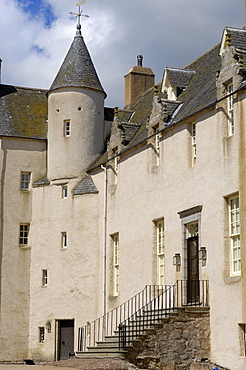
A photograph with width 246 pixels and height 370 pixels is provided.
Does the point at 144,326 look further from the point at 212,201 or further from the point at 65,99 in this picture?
the point at 65,99

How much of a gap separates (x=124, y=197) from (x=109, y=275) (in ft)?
11.1

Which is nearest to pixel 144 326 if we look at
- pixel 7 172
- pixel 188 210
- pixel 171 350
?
pixel 171 350

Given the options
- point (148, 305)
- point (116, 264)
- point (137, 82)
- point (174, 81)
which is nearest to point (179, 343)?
point (148, 305)

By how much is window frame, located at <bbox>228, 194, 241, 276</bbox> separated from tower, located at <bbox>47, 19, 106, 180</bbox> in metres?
12.6

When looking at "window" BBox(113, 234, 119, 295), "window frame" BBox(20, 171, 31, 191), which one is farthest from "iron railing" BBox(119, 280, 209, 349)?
"window frame" BBox(20, 171, 31, 191)

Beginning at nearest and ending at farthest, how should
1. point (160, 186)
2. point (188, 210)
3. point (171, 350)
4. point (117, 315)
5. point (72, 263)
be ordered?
point (171, 350) → point (188, 210) → point (160, 186) → point (117, 315) → point (72, 263)

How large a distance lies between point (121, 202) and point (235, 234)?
9.26 m

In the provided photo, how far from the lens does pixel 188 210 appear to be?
26.3 meters

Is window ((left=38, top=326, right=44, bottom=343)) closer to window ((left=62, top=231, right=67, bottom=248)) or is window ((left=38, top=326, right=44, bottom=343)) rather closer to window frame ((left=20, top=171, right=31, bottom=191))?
window ((left=62, top=231, right=67, bottom=248))

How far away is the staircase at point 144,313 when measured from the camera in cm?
2480

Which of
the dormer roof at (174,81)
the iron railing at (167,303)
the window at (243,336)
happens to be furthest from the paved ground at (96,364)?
the dormer roof at (174,81)

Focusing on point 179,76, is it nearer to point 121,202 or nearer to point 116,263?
point 121,202

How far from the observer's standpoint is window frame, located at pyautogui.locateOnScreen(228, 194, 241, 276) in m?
23.5

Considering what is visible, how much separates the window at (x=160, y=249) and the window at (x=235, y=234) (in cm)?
505
